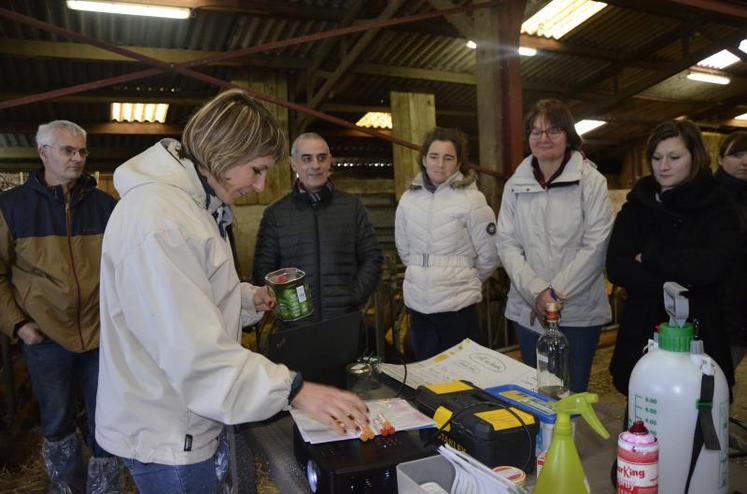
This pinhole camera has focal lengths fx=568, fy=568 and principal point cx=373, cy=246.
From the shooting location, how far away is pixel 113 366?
1123 millimetres

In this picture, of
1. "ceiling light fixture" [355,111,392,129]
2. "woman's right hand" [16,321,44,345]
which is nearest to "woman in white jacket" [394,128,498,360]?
"woman's right hand" [16,321,44,345]

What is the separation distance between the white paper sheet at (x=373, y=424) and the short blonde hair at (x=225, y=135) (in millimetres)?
526

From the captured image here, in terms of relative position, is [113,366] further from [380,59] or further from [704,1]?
[380,59]

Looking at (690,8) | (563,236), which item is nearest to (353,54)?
(690,8)

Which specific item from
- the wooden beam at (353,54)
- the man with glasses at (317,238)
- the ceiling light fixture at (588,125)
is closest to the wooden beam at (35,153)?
the wooden beam at (353,54)

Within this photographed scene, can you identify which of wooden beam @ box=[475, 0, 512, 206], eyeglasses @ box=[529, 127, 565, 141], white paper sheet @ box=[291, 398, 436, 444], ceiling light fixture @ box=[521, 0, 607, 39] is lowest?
white paper sheet @ box=[291, 398, 436, 444]

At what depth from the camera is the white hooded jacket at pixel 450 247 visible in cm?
252

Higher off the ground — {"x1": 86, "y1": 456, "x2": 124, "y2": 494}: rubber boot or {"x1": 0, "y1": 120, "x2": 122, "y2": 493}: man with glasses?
{"x1": 0, "y1": 120, "x2": 122, "y2": 493}: man with glasses

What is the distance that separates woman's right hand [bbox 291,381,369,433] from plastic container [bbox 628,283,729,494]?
1.54 ft

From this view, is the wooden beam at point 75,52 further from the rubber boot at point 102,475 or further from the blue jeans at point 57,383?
A: the rubber boot at point 102,475

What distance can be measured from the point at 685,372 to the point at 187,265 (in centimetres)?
84

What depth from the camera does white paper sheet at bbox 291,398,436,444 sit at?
3.33 feet

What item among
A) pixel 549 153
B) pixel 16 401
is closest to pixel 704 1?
pixel 549 153

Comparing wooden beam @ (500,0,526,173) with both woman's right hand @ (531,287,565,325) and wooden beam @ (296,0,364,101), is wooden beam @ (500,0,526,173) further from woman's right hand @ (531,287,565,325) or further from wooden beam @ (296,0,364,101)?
wooden beam @ (296,0,364,101)
